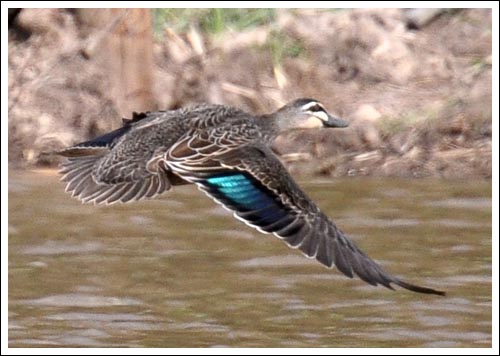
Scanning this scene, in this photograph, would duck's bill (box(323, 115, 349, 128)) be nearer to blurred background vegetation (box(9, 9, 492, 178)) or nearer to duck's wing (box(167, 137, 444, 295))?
duck's wing (box(167, 137, 444, 295))

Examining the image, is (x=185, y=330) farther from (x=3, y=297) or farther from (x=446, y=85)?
(x=446, y=85)

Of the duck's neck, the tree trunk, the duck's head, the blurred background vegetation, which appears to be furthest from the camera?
the tree trunk

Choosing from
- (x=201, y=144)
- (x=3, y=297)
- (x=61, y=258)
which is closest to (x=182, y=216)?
(x=61, y=258)

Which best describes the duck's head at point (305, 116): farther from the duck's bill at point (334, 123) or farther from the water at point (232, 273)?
the water at point (232, 273)

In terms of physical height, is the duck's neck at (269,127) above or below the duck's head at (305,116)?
below

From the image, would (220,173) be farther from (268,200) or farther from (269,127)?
(269,127)

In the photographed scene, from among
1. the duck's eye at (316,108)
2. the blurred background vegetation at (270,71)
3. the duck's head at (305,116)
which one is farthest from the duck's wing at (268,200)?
the blurred background vegetation at (270,71)

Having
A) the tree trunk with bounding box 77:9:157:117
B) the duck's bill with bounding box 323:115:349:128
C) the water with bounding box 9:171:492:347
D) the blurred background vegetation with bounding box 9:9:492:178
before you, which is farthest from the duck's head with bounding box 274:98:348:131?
the tree trunk with bounding box 77:9:157:117
